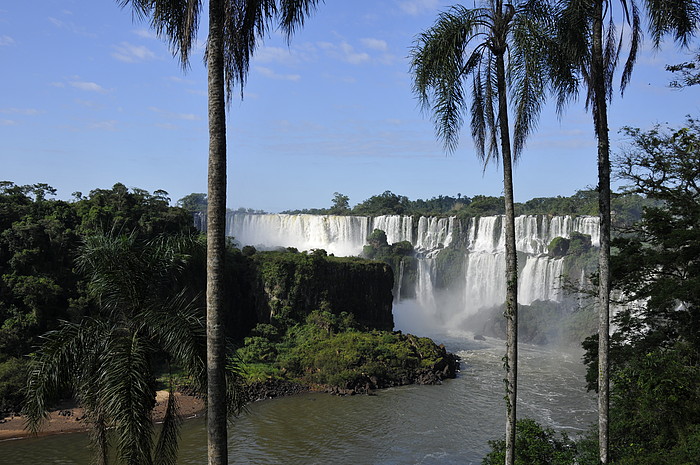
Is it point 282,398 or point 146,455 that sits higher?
point 146,455

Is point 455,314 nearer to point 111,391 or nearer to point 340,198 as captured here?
point 111,391

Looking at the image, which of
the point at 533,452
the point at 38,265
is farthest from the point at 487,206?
the point at 533,452

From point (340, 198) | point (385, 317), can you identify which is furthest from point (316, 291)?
point (340, 198)

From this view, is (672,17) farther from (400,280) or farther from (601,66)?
(400,280)

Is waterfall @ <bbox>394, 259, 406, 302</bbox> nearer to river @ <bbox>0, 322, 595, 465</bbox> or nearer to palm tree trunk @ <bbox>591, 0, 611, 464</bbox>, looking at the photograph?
river @ <bbox>0, 322, 595, 465</bbox>

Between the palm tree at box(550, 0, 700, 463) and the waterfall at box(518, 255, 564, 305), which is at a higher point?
the palm tree at box(550, 0, 700, 463)

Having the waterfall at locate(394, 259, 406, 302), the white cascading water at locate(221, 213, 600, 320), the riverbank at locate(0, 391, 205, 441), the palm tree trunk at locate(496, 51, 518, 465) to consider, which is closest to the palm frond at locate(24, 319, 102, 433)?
the palm tree trunk at locate(496, 51, 518, 465)
